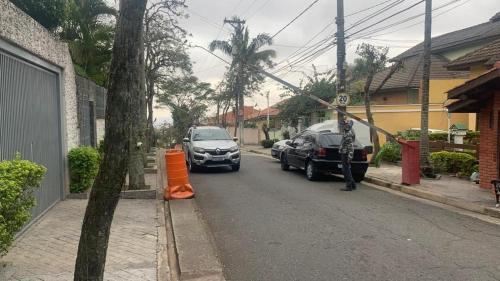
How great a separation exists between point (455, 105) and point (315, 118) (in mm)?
19711

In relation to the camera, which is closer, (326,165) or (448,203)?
(448,203)

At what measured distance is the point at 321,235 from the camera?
26.2 ft

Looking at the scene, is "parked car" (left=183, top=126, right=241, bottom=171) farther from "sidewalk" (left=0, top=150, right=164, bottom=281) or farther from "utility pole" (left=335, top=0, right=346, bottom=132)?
"sidewalk" (left=0, top=150, right=164, bottom=281)

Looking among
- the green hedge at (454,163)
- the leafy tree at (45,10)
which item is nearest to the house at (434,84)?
the green hedge at (454,163)

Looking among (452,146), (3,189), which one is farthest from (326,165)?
(3,189)

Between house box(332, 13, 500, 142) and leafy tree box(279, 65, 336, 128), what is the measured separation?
347cm

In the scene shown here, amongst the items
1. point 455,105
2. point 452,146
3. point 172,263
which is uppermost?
point 455,105

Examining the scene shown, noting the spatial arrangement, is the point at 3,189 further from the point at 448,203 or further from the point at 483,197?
the point at 483,197

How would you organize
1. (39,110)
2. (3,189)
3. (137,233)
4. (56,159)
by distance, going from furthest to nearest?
(56,159), (39,110), (137,233), (3,189)

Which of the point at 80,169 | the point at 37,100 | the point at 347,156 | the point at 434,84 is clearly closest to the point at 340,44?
the point at 347,156

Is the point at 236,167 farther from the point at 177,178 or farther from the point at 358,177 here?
the point at 177,178

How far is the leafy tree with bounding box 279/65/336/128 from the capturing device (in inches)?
1288

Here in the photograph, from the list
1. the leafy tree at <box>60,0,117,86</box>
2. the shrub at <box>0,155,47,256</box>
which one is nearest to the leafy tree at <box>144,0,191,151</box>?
the leafy tree at <box>60,0,117,86</box>

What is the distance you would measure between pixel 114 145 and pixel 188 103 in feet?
179
